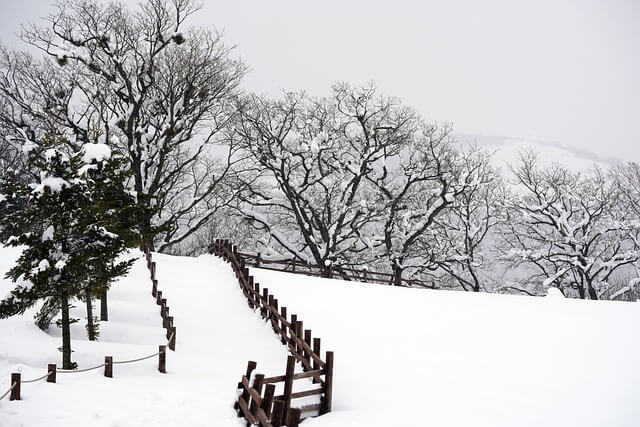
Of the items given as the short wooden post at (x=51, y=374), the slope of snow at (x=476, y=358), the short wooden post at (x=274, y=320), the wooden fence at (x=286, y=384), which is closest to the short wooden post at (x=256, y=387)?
the wooden fence at (x=286, y=384)

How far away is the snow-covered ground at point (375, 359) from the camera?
7.19m

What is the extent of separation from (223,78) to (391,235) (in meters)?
12.5

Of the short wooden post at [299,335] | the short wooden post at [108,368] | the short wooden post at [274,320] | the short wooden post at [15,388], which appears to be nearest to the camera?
the short wooden post at [15,388]

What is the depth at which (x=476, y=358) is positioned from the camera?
1012 centimetres

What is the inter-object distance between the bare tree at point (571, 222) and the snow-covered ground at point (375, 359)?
11.8m

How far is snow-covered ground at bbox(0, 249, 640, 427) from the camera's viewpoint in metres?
7.19

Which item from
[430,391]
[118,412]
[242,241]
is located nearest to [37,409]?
[118,412]

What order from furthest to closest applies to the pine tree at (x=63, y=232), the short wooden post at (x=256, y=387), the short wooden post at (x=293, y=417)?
the pine tree at (x=63, y=232) → the short wooden post at (x=256, y=387) → the short wooden post at (x=293, y=417)

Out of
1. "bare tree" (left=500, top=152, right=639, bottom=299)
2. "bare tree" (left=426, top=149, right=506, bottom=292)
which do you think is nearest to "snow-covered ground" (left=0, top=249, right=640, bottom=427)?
"bare tree" (left=426, top=149, right=506, bottom=292)

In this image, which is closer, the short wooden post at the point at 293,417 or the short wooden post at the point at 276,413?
the short wooden post at the point at 293,417

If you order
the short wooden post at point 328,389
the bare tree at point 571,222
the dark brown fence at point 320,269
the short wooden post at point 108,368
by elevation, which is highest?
the bare tree at point 571,222

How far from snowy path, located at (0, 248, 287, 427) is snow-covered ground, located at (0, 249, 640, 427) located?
1.3 inches

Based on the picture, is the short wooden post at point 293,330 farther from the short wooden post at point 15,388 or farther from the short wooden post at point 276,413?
the short wooden post at point 15,388

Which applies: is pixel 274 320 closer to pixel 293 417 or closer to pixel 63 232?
pixel 63 232
